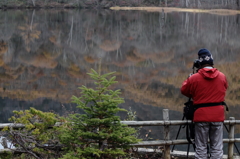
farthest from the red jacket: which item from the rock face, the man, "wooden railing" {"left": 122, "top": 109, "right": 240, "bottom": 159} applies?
the rock face

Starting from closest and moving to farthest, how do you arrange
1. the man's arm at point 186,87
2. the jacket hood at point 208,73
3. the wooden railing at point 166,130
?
the jacket hood at point 208,73, the man's arm at point 186,87, the wooden railing at point 166,130

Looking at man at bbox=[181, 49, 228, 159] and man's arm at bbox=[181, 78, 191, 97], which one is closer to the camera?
man at bbox=[181, 49, 228, 159]

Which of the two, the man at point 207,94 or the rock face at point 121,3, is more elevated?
the rock face at point 121,3

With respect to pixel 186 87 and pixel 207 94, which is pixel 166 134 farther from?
pixel 207 94

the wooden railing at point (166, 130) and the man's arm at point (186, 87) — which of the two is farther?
the wooden railing at point (166, 130)

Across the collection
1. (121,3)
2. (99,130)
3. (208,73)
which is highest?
(121,3)

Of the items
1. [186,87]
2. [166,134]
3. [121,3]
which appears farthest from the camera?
[121,3]

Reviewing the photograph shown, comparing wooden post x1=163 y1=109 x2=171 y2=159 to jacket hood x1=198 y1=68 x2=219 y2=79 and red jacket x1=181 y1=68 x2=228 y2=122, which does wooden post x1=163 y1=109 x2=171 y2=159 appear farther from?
jacket hood x1=198 y1=68 x2=219 y2=79

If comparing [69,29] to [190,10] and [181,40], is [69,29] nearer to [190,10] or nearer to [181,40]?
[181,40]

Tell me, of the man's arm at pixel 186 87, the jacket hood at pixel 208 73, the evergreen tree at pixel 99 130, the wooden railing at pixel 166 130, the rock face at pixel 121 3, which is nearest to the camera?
the evergreen tree at pixel 99 130

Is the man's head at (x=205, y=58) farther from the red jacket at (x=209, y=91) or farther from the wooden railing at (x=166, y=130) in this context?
the wooden railing at (x=166, y=130)

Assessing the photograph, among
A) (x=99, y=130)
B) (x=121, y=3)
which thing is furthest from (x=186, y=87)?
(x=121, y=3)

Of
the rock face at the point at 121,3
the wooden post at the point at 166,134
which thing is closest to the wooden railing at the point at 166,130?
the wooden post at the point at 166,134

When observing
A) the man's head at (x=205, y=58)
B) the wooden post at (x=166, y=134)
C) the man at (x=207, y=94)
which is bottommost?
the wooden post at (x=166, y=134)
